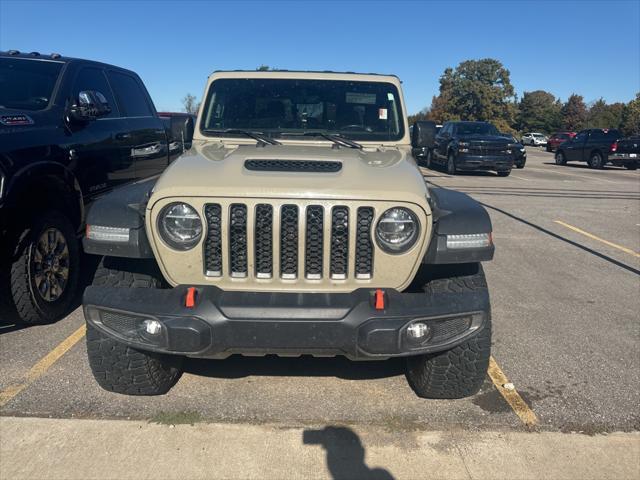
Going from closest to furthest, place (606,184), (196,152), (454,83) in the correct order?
(196,152), (606,184), (454,83)

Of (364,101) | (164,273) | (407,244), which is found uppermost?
(364,101)

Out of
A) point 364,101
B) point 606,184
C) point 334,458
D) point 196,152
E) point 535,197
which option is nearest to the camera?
point 334,458

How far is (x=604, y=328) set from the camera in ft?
14.6

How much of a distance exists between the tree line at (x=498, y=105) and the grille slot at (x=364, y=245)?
70.5m

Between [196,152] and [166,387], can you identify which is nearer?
[166,387]

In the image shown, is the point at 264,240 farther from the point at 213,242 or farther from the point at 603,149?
the point at 603,149

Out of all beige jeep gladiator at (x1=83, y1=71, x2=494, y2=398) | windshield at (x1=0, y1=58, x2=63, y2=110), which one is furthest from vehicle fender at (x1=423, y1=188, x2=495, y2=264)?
windshield at (x1=0, y1=58, x2=63, y2=110)

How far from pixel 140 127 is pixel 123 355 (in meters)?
3.38

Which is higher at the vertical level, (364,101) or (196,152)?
(364,101)

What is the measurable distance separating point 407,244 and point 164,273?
50.5 inches

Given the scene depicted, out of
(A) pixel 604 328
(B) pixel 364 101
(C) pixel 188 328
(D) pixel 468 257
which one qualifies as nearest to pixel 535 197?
(A) pixel 604 328

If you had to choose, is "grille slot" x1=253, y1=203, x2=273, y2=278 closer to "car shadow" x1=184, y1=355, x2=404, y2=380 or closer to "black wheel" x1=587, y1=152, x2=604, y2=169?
"car shadow" x1=184, y1=355, x2=404, y2=380

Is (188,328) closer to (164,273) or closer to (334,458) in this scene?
(164,273)

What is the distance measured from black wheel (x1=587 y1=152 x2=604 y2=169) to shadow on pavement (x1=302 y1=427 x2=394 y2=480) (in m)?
23.7
